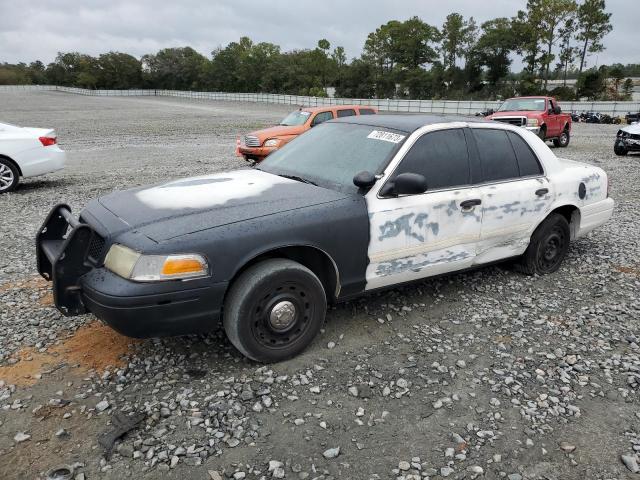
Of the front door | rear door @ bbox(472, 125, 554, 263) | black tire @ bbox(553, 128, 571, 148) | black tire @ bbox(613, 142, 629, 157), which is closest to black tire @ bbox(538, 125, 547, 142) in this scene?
black tire @ bbox(553, 128, 571, 148)

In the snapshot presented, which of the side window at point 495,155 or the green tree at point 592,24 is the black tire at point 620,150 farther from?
the green tree at point 592,24

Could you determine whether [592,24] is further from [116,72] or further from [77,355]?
[116,72]

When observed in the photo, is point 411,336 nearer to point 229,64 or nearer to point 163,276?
point 163,276

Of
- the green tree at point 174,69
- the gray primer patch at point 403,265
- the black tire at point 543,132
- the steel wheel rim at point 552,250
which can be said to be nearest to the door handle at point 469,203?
the gray primer patch at point 403,265

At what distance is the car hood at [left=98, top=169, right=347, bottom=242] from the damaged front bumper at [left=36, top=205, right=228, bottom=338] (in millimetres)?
291

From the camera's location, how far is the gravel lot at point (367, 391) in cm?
268

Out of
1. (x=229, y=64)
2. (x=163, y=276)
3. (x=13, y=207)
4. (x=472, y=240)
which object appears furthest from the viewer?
(x=229, y=64)

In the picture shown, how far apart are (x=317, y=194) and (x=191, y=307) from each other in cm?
124

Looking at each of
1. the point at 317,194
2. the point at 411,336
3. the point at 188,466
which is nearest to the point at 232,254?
the point at 317,194

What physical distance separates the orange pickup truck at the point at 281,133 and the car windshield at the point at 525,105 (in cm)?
616

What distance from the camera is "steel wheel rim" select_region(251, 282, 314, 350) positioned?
3.34 m

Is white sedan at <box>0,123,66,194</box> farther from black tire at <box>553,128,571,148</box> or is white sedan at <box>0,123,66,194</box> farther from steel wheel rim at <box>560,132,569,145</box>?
steel wheel rim at <box>560,132,569,145</box>

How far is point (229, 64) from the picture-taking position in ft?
293

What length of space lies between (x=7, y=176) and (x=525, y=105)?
1529 cm
